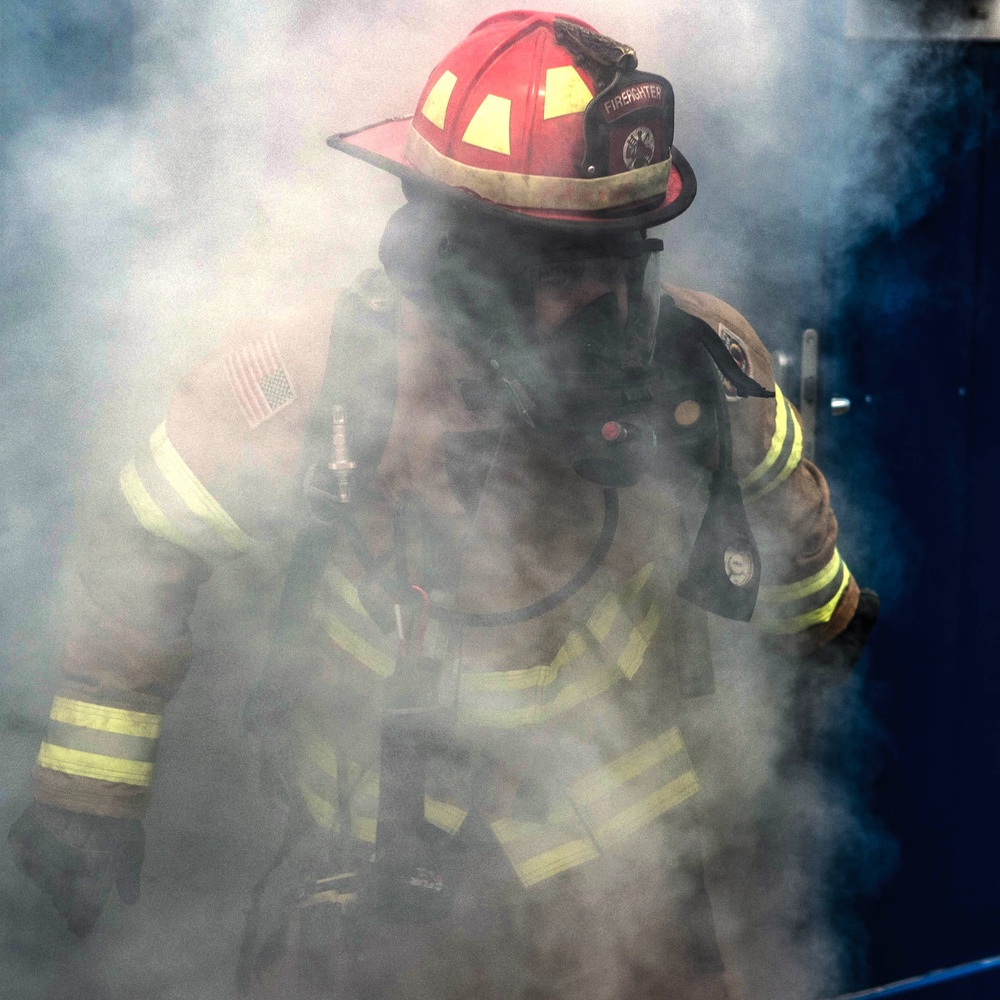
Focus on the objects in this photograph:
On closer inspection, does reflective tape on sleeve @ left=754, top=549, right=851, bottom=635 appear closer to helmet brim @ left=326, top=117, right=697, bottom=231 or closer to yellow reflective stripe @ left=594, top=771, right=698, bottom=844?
yellow reflective stripe @ left=594, top=771, right=698, bottom=844

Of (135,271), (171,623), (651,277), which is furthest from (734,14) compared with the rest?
(171,623)

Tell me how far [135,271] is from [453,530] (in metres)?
0.75

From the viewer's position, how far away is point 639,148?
1.53m

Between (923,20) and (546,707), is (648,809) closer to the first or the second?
(546,707)

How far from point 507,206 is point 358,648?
0.83 metres

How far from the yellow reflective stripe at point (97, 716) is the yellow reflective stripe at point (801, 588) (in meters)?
1.27

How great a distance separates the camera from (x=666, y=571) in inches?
77.8

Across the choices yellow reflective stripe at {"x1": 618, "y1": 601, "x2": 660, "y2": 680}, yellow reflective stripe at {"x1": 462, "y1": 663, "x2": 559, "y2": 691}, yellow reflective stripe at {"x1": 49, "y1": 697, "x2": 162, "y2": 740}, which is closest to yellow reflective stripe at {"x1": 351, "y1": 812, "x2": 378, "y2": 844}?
yellow reflective stripe at {"x1": 462, "y1": 663, "x2": 559, "y2": 691}

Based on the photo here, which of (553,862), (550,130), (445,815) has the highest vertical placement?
(550,130)

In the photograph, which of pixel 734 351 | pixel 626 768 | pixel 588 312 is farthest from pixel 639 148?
pixel 626 768

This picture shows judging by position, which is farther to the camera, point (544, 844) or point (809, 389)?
point (809, 389)

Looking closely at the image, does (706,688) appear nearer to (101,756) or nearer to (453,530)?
(453,530)

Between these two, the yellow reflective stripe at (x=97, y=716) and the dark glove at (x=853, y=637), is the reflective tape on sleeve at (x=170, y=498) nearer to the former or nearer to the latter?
the yellow reflective stripe at (x=97, y=716)

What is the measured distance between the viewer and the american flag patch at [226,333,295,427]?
167 cm
